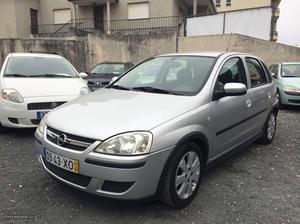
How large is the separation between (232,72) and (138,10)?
21.3 meters

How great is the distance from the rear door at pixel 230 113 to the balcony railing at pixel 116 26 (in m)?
17.9

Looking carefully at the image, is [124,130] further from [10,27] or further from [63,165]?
[10,27]

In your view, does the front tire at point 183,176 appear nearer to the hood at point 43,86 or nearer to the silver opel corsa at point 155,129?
the silver opel corsa at point 155,129

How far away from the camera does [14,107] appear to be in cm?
507

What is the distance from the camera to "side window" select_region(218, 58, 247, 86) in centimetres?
376

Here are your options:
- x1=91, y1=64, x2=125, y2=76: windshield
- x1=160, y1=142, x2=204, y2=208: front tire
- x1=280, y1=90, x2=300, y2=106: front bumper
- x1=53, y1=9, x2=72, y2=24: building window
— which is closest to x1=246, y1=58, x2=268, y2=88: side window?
x1=160, y1=142, x2=204, y2=208: front tire

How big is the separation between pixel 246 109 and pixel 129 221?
224cm

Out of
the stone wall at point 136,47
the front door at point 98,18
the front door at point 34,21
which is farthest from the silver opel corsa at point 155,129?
the front door at point 34,21

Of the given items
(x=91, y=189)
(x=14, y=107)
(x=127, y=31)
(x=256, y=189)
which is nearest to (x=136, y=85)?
(x=91, y=189)

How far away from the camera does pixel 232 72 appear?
13.2ft

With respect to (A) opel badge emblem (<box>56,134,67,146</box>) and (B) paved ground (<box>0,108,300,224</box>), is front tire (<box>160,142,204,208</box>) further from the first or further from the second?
(A) opel badge emblem (<box>56,134,67,146</box>)

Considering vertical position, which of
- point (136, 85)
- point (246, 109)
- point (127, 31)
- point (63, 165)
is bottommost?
point (63, 165)

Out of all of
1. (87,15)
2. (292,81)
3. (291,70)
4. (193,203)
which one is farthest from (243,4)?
(193,203)

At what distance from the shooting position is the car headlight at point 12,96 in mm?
5102
